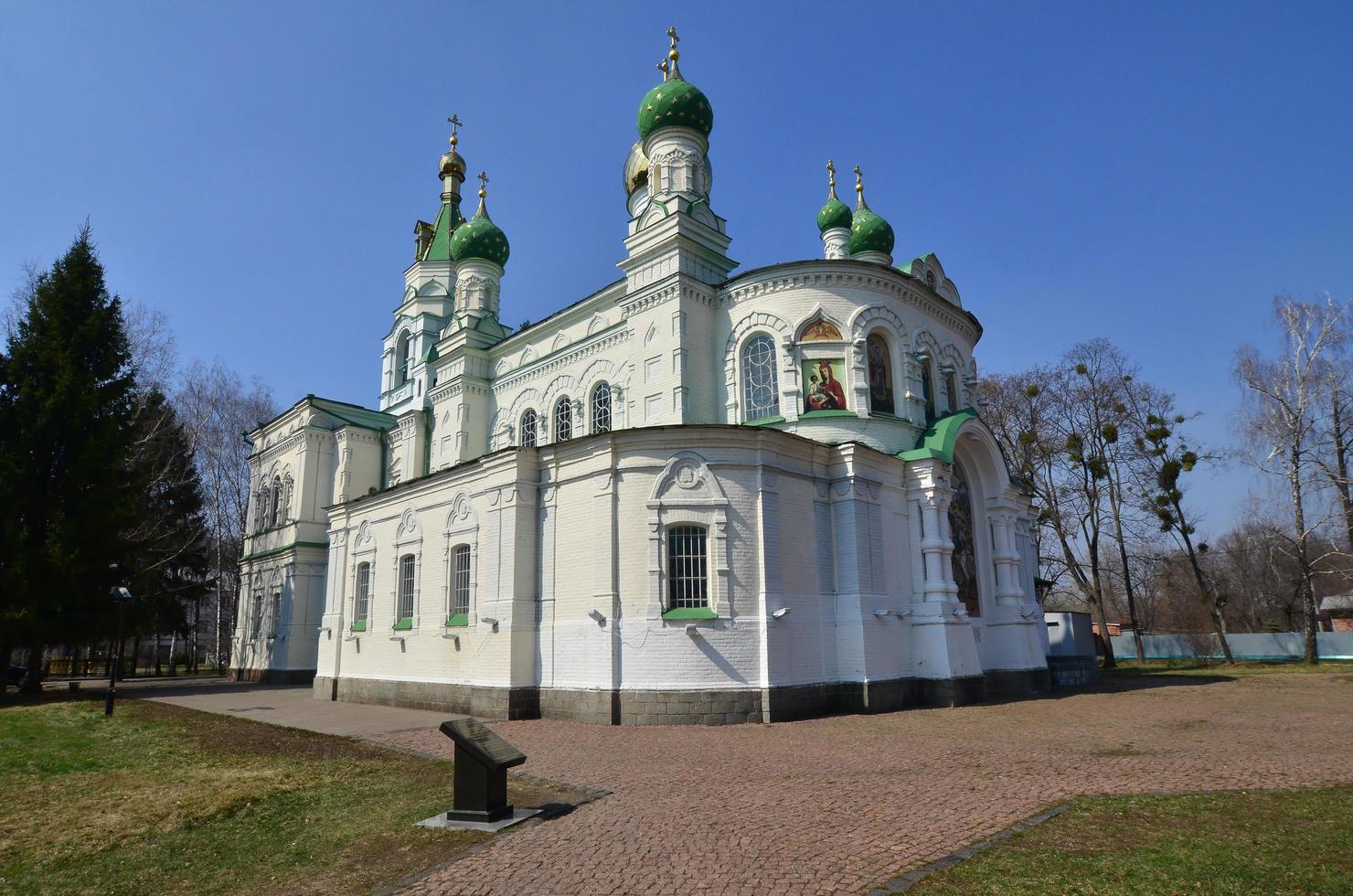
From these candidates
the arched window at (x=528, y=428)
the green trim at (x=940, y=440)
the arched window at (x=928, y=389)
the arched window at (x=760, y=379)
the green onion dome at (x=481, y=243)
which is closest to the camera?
the green trim at (x=940, y=440)

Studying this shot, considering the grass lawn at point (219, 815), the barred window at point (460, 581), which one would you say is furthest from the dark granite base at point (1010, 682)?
the grass lawn at point (219, 815)

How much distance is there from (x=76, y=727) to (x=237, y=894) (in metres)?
12.3

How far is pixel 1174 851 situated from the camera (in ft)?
18.8

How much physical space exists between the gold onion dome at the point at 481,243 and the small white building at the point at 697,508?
93.9 inches

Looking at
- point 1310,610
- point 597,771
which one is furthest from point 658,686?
point 1310,610

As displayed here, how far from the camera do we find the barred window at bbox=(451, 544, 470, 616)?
60.7 feet

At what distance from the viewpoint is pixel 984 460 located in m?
20.6

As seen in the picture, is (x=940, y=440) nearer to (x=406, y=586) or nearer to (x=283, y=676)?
(x=406, y=586)

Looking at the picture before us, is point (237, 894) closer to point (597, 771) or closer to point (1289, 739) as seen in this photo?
point (597, 771)

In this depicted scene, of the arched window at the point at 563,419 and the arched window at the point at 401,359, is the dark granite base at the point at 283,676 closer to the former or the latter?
the arched window at the point at 401,359

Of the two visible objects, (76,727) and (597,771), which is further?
(76,727)

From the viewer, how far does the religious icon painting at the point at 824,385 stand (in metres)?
18.6

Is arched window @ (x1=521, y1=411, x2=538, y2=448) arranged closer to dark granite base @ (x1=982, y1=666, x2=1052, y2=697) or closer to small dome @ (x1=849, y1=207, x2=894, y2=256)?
small dome @ (x1=849, y1=207, x2=894, y2=256)

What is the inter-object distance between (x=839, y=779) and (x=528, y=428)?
16899mm
